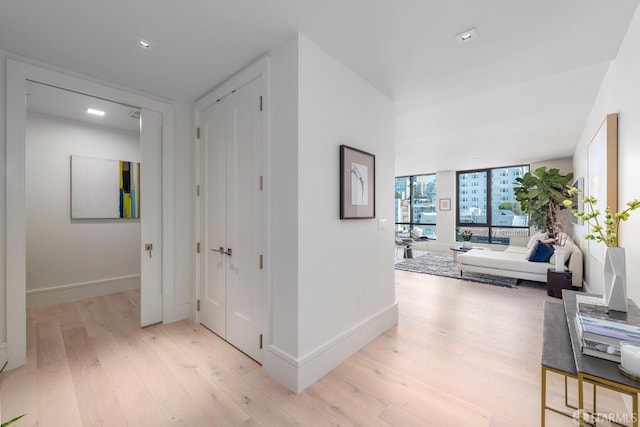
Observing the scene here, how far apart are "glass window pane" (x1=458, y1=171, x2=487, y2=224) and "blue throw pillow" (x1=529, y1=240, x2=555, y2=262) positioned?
3.62 meters

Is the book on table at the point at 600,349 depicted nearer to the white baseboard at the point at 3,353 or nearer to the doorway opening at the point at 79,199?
the white baseboard at the point at 3,353

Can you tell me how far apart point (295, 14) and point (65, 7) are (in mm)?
1343

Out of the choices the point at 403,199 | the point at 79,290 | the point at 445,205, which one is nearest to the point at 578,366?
the point at 79,290

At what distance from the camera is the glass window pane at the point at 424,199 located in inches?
361

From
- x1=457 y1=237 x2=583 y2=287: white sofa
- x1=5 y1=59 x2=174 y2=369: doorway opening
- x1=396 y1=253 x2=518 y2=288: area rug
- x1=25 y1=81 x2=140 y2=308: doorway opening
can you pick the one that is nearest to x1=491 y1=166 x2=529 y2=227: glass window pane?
x1=396 y1=253 x2=518 y2=288: area rug

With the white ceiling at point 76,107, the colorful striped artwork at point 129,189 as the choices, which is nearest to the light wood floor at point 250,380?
the colorful striped artwork at point 129,189

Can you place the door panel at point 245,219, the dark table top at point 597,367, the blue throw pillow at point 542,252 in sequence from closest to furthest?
the dark table top at point 597,367 < the door panel at point 245,219 < the blue throw pillow at point 542,252

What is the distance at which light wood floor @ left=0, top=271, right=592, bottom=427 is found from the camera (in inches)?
64.3

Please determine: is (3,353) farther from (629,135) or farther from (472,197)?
(472,197)

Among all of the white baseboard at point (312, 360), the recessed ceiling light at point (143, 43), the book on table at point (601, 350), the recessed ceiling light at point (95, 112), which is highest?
the recessed ceiling light at point (95, 112)

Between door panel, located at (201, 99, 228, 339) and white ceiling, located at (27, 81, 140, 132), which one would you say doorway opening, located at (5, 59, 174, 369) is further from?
door panel, located at (201, 99, 228, 339)

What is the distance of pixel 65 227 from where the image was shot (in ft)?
11.7

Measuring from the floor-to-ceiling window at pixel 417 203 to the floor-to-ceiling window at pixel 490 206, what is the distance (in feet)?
2.72

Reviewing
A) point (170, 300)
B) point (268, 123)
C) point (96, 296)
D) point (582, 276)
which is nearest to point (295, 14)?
point (268, 123)
